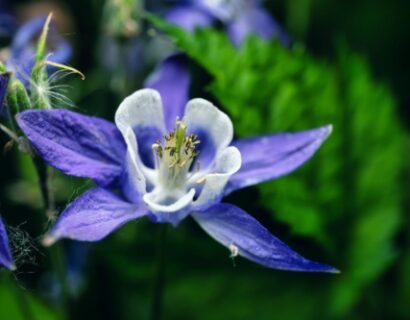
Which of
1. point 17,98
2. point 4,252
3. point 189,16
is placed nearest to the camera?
point 4,252

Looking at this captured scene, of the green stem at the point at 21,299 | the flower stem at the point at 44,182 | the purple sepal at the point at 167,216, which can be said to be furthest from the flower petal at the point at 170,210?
the green stem at the point at 21,299

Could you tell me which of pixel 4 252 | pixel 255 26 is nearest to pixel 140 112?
pixel 4 252

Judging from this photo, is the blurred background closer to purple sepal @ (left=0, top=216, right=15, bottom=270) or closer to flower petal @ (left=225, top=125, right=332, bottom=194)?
flower petal @ (left=225, top=125, right=332, bottom=194)

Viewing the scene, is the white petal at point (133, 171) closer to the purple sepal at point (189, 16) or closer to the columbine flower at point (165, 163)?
the columbine flower at point (165, 163)

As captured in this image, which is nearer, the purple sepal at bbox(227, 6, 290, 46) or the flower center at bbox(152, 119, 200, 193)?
the flower center at bbox(152, 119, 200, 193)

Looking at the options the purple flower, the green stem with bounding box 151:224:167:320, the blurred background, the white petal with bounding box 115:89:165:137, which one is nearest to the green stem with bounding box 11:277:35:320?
the blurred background

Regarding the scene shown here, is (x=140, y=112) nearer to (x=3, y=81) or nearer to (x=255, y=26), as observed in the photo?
(x=3, y=81)
